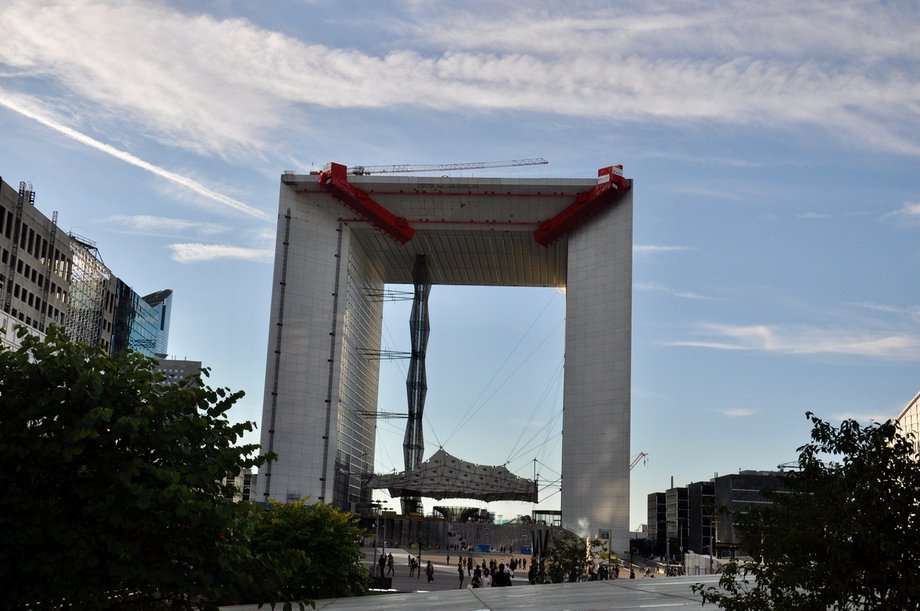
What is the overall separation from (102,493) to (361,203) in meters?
98.7

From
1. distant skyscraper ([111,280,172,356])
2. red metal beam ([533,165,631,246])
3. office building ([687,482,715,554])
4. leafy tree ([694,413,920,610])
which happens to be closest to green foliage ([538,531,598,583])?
leafy tree ([694,413,920,610])

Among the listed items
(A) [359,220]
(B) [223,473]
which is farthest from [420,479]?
(B) [223,473]

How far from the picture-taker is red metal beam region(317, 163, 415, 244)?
360 ft

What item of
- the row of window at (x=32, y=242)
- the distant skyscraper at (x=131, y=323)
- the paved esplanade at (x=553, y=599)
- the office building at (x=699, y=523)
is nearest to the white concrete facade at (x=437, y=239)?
the row of window at (x=32, y=242)

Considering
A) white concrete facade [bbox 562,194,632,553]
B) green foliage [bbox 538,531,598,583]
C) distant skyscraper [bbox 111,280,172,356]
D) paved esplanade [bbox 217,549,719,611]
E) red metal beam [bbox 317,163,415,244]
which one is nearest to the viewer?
paved esplanade [bbox 217,549,719,611]

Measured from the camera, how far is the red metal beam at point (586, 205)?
10850 cm

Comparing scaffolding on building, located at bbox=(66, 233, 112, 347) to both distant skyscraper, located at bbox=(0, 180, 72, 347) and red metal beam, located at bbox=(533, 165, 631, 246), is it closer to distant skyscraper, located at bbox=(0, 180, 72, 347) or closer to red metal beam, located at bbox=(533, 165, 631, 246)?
distant skyscraper, located at bbox=(0, 180, 72, 347)

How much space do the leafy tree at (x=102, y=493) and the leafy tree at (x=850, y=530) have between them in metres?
7.33

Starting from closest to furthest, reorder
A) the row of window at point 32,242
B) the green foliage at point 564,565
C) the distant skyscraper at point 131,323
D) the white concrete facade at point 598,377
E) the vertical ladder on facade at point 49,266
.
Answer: the green foliage at point 564,565, the white concrete facade at point 598,377, the row of window at point 32,242, the vertical ladder on facade at point 49,266, the distant skyscraper at point 131,323

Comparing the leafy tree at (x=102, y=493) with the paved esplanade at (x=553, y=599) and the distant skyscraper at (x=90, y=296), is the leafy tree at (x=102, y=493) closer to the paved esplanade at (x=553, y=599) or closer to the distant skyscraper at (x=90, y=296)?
the paved esplanade at (x=553, y=599)

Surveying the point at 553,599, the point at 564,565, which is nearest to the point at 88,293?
the point at 564,565

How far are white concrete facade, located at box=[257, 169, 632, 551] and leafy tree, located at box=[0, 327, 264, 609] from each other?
3673 inches

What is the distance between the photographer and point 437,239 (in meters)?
120

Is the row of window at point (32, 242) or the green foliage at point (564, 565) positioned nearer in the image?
the green foliage at point (564, 565)
